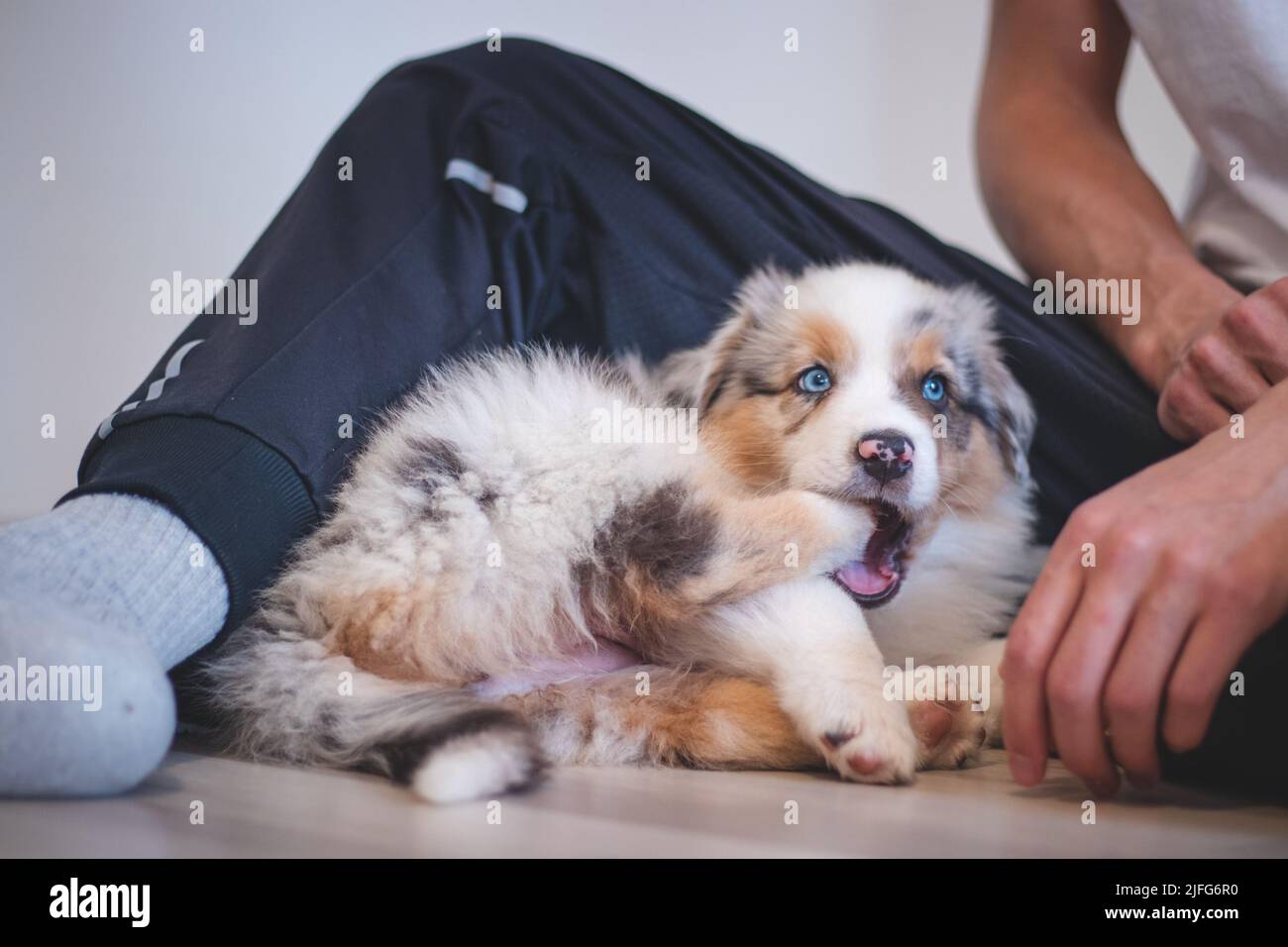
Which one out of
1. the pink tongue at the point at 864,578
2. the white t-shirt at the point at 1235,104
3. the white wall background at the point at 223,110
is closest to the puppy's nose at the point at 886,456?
the pink tongue at the point at 864,578

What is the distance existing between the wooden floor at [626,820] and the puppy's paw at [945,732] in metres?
0.10

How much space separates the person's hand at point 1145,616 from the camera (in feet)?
3.69

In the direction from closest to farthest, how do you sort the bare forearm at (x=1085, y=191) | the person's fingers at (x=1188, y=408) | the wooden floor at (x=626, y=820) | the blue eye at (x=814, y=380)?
the wooden floor at (x=626, y=820) → the person's fingers at (x=1188, y=408) → the bare forearm at (x=1085, y=191) → the blue eye at (x=814, y=380)

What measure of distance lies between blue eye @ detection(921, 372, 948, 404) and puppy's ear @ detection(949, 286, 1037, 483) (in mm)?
80

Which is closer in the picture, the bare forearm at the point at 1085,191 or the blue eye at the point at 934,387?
the bare forearm at the point at 1085,191

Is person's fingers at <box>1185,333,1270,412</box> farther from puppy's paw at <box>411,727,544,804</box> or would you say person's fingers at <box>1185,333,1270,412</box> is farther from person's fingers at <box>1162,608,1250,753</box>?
puppy's paw at <box>411,727,544,804</box>

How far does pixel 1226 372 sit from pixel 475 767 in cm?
117

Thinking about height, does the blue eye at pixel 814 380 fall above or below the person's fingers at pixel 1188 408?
above

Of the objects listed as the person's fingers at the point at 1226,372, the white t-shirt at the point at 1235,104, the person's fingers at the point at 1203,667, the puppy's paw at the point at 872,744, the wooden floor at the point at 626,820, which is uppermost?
the white t-shirt at the point at 1235,104

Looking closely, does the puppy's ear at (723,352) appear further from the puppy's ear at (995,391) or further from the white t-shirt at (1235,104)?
the white t-shirt at (1235,104)

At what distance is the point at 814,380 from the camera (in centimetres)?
197

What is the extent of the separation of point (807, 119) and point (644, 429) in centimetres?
285

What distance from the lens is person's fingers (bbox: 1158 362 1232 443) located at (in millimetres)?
1553
